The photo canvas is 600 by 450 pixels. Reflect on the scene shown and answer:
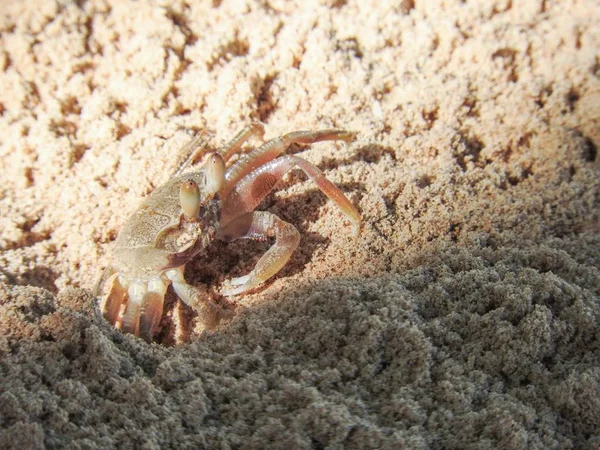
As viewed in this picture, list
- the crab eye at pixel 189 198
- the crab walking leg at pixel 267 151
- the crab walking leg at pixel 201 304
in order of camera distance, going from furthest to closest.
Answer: the crab walking leg at pixel 267 151 → the crab eye at pixel 189 198 → the crab walking leg at pixel 201 304

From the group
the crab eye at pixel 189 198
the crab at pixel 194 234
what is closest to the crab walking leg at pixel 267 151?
the crab at pixel 194 234

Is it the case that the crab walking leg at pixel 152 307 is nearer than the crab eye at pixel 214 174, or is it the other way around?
the crab walking leg at pixel 152 307

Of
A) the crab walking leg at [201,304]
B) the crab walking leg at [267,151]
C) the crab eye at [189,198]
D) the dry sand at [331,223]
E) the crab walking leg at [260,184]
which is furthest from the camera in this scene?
the crab walking leg at [267,151]

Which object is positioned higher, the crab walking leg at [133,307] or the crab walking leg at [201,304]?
the crab walking leg at [133,307]

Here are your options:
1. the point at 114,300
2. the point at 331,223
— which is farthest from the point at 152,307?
the point at 331,223

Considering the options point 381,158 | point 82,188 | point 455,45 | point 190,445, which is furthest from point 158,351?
point 455,45

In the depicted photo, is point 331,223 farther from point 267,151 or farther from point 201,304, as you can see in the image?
point 201,304

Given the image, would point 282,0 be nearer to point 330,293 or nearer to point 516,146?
point 516,146

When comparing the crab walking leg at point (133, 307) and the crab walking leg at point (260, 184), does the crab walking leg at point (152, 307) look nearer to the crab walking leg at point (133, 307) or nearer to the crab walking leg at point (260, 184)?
the crab walking leg at point (133, 307)
